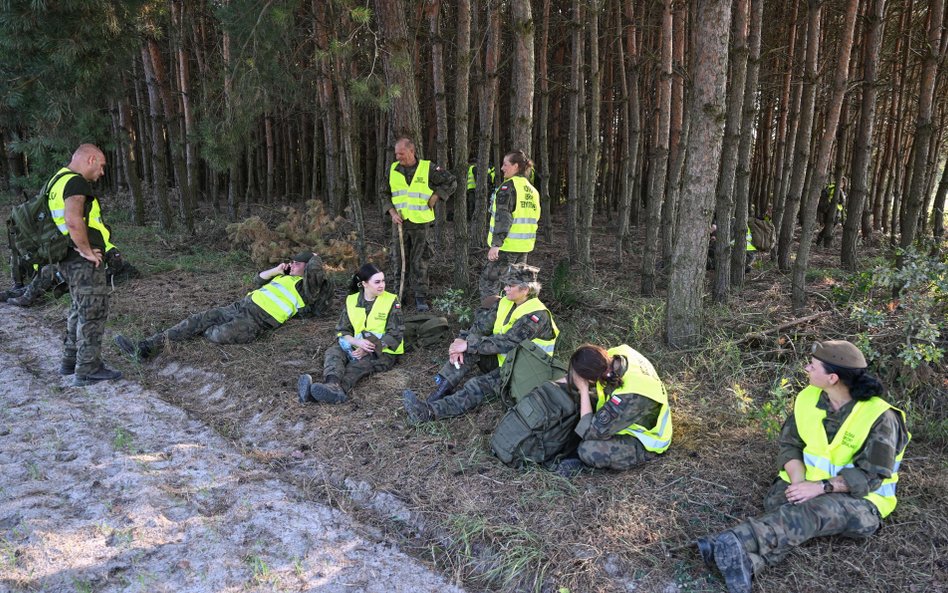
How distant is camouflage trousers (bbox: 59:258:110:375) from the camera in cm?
494

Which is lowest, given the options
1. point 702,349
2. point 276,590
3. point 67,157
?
point 276,590

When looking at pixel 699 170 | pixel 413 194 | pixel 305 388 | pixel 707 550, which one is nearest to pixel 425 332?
pixel 305 388

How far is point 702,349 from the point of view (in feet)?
15.9

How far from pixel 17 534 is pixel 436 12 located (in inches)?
230

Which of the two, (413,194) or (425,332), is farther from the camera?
(413,194)

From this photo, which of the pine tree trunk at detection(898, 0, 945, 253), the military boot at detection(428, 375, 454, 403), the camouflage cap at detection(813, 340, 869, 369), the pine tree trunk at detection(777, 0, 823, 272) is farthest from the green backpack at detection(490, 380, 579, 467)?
the pine tree trunk at detection(898, 0, 945, 253)

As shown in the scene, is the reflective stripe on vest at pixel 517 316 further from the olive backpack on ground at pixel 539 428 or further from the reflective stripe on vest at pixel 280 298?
the reflective stripe on vest at pixel 280 298

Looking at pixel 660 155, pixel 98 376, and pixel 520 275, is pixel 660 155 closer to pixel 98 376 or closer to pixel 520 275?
pixel 520 275

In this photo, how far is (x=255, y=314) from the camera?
19.7 feet

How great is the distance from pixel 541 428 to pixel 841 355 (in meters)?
1.65

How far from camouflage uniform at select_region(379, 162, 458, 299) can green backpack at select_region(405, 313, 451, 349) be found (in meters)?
0.88

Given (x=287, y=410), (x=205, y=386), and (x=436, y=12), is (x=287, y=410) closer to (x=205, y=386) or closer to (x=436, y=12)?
(x=205, y=386)

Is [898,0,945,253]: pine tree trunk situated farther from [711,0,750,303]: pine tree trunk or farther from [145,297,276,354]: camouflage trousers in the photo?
[145,297,276,354]: camouflage trousers

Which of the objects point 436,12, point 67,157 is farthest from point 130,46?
point 436,12
